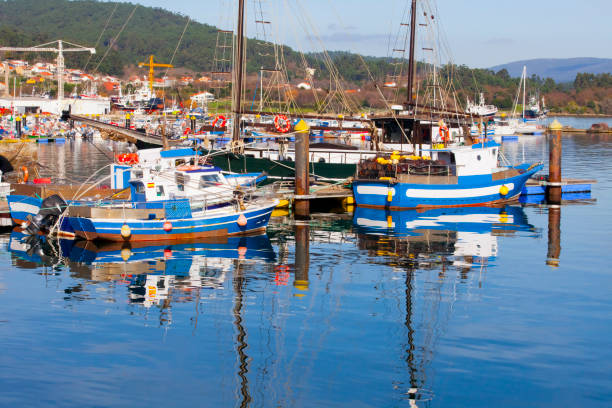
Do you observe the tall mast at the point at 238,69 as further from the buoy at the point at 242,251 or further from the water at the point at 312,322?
the buoy at the point at 242,251

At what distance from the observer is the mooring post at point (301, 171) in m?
33.8

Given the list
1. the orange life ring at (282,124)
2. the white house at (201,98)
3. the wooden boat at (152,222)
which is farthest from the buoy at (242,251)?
the white house at (201,98)

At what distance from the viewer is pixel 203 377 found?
14.2m

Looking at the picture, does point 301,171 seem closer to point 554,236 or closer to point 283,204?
point 283,204

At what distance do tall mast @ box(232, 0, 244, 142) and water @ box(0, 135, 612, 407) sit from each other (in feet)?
43.9

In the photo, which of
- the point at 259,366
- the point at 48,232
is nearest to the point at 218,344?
the point at 259,366

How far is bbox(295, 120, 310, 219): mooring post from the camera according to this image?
3375 centimetres

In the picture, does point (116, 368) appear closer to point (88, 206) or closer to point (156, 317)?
point (156, 317)

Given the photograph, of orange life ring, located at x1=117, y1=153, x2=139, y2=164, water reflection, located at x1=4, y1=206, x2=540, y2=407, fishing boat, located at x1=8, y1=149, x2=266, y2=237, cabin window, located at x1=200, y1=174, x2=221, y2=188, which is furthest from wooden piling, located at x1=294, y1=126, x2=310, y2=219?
orange life ring, located at x1=117, y1=153, x2=139, y2=164

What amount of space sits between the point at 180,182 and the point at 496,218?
50.4 ft

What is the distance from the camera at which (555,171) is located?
4012 centimetres

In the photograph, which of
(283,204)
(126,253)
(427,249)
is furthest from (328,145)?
(126,253)

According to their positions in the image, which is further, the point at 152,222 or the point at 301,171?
the point at 301,171

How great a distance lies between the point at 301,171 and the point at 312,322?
1705 cm
